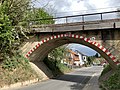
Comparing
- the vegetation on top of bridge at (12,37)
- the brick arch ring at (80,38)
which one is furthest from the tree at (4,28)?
the brick arch ring at (80,38)

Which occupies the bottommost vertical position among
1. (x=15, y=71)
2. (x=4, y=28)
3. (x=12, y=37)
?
(x=15, y=71)

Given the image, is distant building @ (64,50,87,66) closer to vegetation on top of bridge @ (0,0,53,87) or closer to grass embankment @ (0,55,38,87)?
grass embankment @ (0,55,38,87)

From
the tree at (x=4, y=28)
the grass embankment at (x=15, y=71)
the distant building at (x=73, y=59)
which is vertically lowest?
the distant building at (x=73, y=59)

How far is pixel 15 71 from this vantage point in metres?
21.2

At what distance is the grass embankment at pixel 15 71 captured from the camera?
19.0m

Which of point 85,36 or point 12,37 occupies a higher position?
point 12,37

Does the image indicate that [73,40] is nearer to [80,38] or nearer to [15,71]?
[80,38]

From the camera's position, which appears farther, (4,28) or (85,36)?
(85,36)

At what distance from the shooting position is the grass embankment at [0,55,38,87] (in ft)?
Result: 62.3

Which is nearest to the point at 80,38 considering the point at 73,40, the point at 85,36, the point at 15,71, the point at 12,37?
the point at 85,36

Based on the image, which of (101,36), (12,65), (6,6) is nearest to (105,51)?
(101,36)

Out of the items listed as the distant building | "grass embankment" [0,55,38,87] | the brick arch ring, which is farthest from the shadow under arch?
the distant building

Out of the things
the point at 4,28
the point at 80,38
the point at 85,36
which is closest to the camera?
the point at 4,28

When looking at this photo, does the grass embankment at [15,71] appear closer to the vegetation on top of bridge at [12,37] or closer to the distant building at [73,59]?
the vegetation on top of bridge at [12,37]
